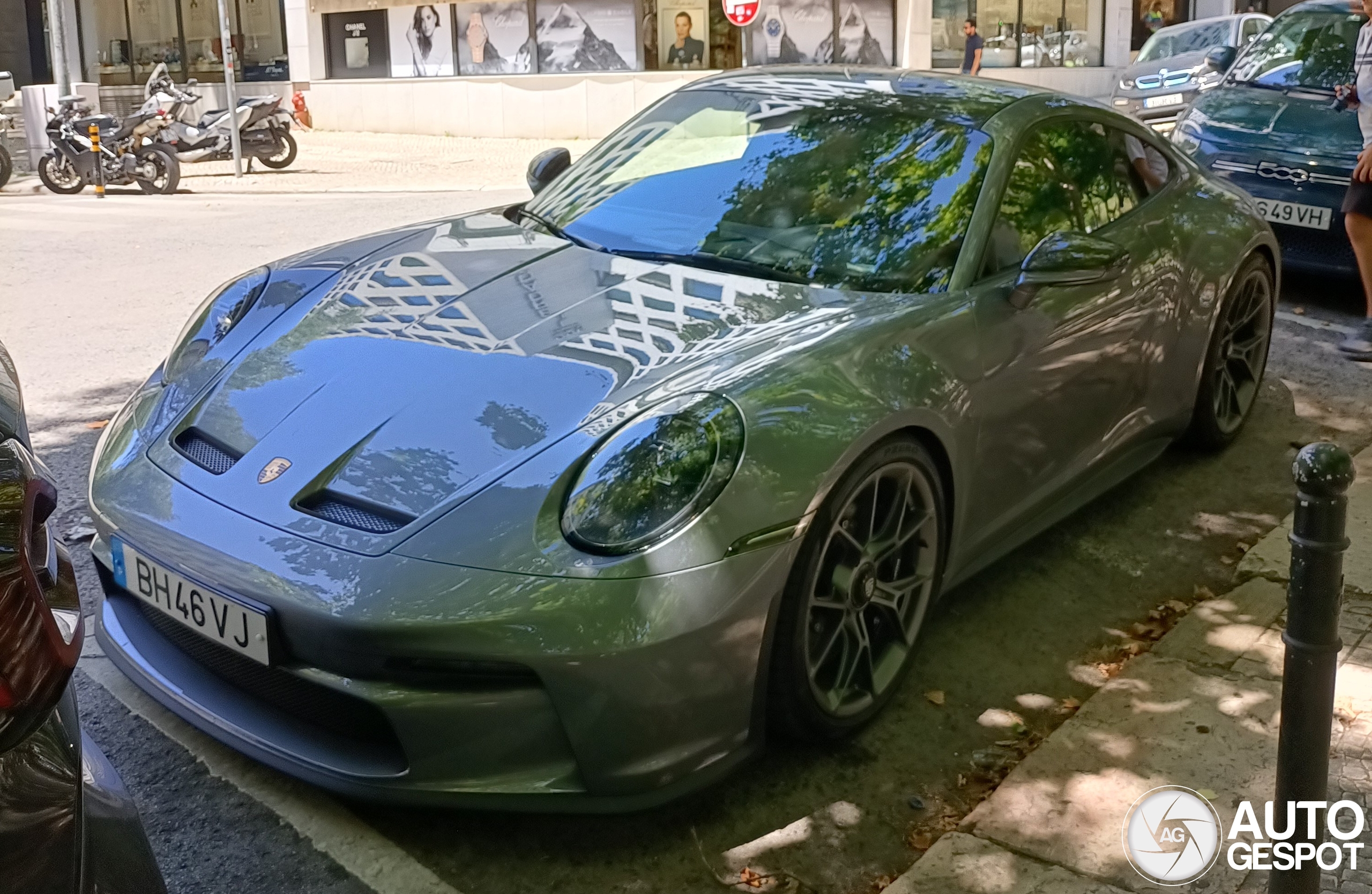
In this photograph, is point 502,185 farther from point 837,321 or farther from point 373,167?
point 837,321

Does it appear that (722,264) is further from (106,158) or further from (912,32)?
(912,32)

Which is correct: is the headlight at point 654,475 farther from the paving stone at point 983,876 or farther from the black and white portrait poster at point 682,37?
the black and white portrait poster at point 682,37

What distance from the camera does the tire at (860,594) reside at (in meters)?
2.96

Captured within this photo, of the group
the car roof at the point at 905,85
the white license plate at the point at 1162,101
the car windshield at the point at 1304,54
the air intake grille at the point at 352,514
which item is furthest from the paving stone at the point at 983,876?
the white license plate at the point at 1162,101

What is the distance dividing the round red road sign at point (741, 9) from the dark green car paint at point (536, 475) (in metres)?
11.1

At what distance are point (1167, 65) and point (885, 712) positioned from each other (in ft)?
54.1

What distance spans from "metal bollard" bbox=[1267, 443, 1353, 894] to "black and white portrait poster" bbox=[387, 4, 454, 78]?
23.1 meters

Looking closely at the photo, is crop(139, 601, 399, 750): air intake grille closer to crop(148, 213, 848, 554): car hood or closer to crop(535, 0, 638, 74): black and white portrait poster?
crop(148, 213, 848, 554): car hood

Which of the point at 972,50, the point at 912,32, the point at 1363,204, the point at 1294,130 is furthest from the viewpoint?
the point at 972,50

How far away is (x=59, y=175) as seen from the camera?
14.8 metres

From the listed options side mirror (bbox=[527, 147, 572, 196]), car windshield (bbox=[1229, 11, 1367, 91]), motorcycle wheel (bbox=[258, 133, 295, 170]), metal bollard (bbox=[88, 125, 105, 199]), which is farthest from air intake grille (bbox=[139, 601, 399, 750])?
motorcycle wheel (bbox=[258, 133, 295, 170])

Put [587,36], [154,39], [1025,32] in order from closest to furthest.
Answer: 1. [587,36]
2. [1025,32]
3. [154,39]

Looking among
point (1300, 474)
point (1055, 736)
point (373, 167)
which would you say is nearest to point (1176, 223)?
point (1055, 736)

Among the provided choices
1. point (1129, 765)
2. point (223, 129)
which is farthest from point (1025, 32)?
point (1129, 765)
